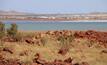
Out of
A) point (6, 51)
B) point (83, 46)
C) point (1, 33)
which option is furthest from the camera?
point (1, 33)

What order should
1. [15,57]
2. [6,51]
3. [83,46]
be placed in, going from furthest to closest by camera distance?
[83,46] → [6,51] → [15,57]

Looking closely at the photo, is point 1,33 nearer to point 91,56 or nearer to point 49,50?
point 49,50

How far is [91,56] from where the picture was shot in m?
25.8

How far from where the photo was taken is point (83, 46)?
99.8 ft

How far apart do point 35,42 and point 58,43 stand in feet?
5.21

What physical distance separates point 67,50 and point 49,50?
110cm

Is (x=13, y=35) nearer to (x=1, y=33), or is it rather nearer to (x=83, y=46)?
(x=1, y=33)

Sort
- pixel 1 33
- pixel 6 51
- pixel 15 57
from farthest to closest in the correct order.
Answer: pixel 1 33, pixel 6 51, pixel 15 57

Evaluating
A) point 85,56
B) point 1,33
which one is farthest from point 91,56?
point 1,33

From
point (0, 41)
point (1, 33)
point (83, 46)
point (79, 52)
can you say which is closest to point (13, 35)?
point (1, 33)

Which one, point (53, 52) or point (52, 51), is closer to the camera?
point (53, 52)

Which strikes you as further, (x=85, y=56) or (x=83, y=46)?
(x=83, y=46)

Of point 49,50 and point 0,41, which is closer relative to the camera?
point 49,50

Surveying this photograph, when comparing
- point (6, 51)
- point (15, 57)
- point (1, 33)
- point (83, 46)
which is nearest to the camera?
point (15, 57)
